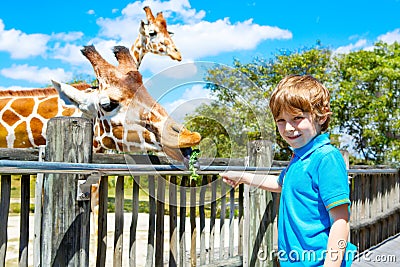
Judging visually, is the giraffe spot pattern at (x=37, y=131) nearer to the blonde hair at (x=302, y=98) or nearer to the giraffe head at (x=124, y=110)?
the giraffe head at (x=124, y=110)

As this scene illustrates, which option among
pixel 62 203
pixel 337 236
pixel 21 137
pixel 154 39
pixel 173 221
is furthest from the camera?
pixel 154 39

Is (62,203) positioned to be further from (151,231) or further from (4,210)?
(151,231)

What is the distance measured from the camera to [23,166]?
1.71 metres

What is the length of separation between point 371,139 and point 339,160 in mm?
11378

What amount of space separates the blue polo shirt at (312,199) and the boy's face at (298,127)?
0.10 ft

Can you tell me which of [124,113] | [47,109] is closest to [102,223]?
[124,113]

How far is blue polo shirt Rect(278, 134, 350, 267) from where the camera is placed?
183 cm

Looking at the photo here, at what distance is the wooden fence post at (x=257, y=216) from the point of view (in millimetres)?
3412

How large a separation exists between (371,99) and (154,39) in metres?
8.14

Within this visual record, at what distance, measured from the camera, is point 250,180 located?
2.36m

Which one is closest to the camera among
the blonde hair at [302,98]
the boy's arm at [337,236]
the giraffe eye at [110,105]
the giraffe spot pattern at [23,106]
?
the boy's arm at [337,236]

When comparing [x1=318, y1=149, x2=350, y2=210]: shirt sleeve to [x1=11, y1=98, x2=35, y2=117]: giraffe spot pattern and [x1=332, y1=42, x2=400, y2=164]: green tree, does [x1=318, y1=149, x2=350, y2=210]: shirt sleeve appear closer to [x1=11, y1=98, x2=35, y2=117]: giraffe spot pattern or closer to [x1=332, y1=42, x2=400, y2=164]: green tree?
[x1=11, y1=98, x2=35, y2=117]: giraffe spot pattern

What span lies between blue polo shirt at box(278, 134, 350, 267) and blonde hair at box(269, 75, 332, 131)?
0.15 metres

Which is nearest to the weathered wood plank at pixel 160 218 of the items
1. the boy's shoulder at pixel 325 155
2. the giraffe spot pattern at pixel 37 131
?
the boy's shoulder at pixel 325 155
